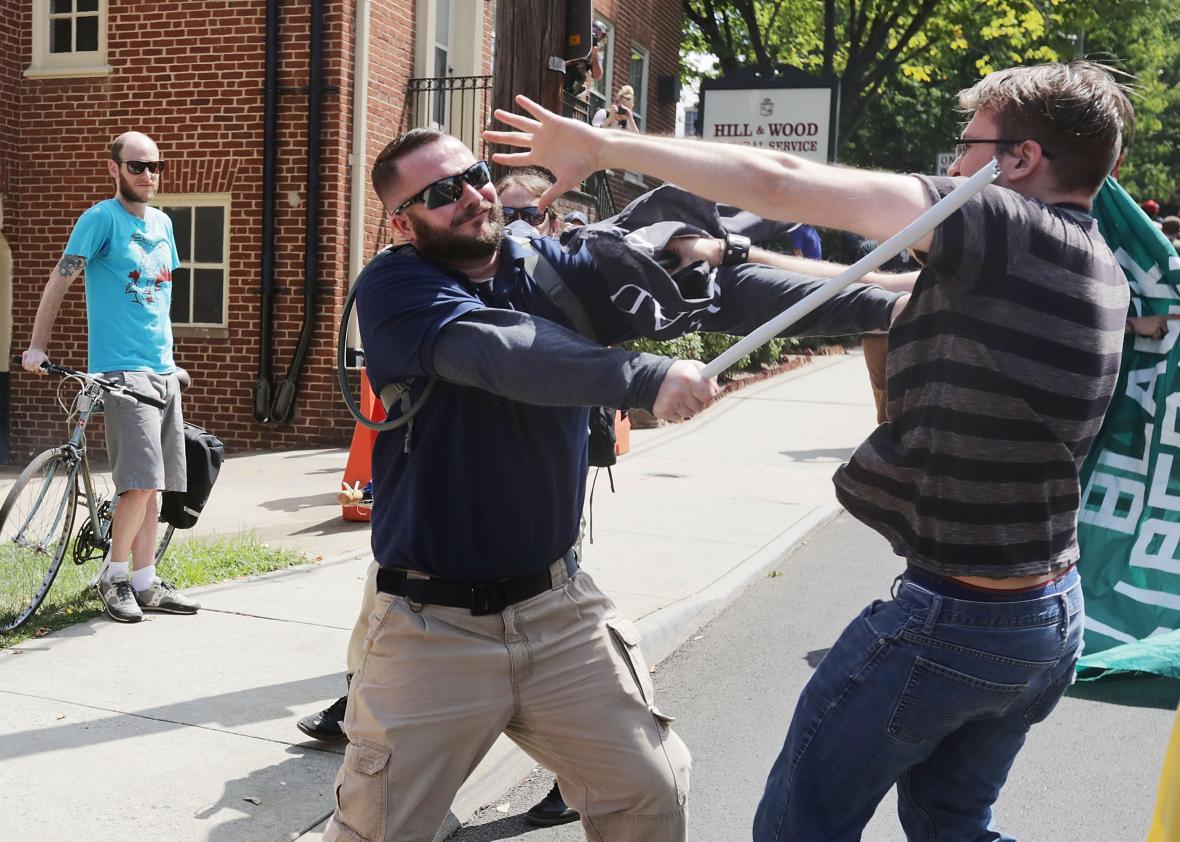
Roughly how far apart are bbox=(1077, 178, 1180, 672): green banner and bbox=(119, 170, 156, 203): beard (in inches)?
168

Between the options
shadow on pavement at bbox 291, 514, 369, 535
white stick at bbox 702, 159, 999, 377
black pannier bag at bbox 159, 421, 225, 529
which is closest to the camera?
white stick at bbox 702, 159, 999, 377

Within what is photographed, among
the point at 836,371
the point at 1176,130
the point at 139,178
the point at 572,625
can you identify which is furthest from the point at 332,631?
the point at 1176,130

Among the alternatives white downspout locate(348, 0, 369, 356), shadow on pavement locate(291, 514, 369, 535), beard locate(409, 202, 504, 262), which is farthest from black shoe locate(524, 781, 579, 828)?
white downspout locate(348, 0, 369, 356)

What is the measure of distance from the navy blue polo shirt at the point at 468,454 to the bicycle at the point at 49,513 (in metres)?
3.45

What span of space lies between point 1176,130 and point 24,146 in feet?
133

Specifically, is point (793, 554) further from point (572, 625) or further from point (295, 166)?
point (295, 166)

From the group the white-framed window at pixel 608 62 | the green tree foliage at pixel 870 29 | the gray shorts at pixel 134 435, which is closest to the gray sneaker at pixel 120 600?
the gray shorts at pixel 134 435

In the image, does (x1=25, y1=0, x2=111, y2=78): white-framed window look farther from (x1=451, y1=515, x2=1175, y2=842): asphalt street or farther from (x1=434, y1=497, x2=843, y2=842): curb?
(x1=451, y1=515, x2=1175, y2=842): asphalt street

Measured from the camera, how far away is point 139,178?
228 inches

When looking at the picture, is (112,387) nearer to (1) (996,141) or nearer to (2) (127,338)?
(2) (127,338)

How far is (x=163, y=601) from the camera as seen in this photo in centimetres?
579

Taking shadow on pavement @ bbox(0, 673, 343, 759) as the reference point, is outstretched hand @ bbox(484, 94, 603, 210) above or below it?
above

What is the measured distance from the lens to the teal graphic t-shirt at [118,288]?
571cm

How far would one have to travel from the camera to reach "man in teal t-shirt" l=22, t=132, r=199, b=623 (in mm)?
5711
